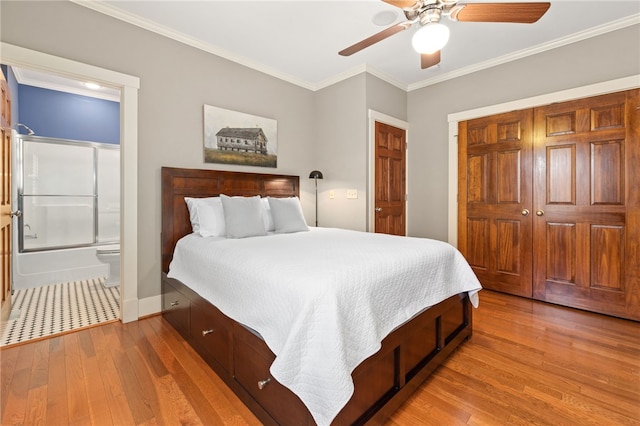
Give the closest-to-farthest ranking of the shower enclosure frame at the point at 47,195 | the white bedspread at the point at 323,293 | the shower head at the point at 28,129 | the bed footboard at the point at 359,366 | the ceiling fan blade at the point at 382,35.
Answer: the white bedspread at the point at 323,293, the bed footboard at the point at 359,366, the ceiling fan blade at the point at 382,35, the shower head at the point at 28,129, the shower enclosure frame at the point at 47,195

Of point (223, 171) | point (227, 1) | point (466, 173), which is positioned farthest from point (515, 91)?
point (223, 171)

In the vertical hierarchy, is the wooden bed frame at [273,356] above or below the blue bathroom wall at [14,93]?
below

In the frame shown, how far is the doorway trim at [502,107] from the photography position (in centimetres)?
265

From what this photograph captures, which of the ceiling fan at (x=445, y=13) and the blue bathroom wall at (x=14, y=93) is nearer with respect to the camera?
the ceiling fan at (x=445, y=13)

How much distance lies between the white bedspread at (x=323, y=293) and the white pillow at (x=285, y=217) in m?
0.66

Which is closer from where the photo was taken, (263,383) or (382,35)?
(263,383)

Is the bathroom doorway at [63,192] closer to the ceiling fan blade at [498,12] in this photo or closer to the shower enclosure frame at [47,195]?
the shower enclosure frame at [47,195]

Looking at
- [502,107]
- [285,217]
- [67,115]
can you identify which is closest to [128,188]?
[285,217]

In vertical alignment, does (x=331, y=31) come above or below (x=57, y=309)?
above

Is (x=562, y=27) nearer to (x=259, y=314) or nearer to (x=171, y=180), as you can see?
(x=259, y=314)

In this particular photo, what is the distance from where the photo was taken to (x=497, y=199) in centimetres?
340

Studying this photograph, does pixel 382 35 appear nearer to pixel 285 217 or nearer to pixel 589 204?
pixel 285 217

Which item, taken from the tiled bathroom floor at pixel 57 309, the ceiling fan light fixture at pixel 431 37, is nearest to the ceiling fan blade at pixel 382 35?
the ceiling fan light fixture at pixel 431 37

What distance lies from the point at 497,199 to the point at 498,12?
2247 mm
